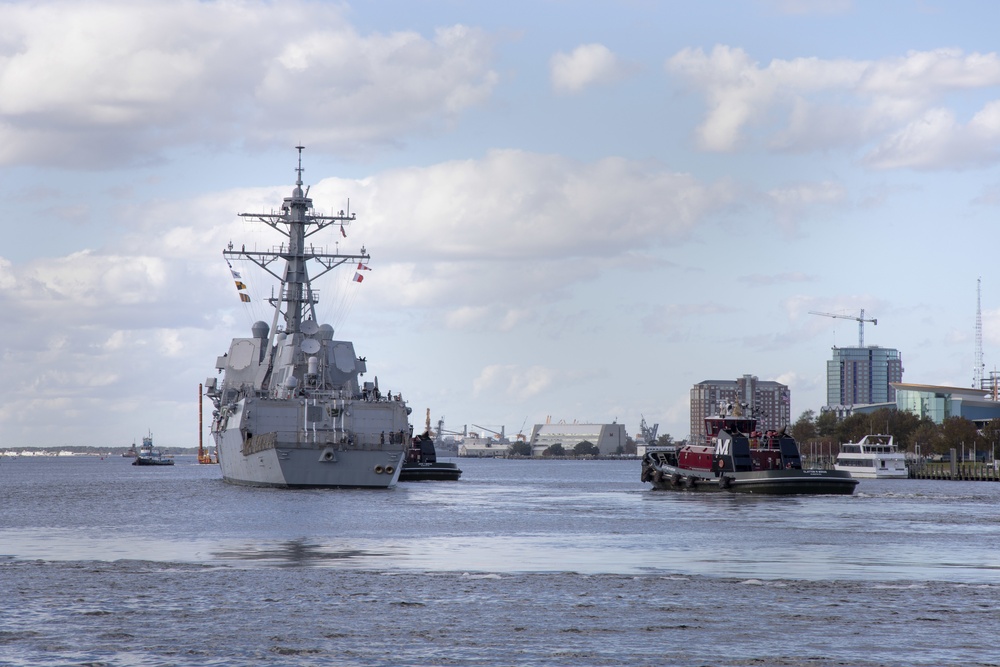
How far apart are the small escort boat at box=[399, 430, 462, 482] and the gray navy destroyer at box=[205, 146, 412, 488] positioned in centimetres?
2043

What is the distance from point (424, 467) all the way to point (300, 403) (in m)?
39.7

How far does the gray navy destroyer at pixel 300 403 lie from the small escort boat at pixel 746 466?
19.9 metres

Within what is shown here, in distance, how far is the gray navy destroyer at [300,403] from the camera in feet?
263

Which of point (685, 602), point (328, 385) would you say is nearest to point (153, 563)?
point (685, 602)

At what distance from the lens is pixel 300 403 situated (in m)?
83.1

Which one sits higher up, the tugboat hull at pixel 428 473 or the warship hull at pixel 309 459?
the warship hull at pixel 309 459

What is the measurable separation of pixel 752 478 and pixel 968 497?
18100 mm

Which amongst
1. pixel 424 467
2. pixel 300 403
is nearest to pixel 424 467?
pixel 424 467

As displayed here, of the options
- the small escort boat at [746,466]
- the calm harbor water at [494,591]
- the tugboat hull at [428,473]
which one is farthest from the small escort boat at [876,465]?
the calm harbor water at [494,591]

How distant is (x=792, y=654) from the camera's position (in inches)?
915

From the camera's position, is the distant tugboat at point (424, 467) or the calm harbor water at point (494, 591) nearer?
the calm harbor water at point (494, 591)

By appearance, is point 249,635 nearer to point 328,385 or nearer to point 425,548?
point 425,548

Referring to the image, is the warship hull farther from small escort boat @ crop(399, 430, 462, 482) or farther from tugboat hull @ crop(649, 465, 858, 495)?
small escort boat @ crop(399, 430, 462, 482)

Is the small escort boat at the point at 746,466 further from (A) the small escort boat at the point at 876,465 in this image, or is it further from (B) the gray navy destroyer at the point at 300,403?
(A) the small escort boat at the point at 876,465
